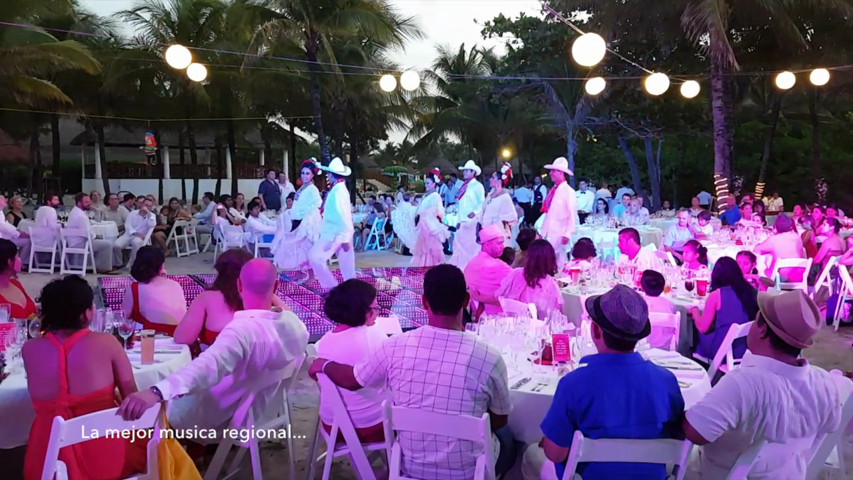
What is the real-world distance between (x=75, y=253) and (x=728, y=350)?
977 centimetres

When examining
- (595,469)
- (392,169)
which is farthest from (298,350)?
(392,169)

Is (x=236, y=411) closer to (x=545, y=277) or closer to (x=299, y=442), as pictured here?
(x=299, y=442)

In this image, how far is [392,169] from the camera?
122 ft

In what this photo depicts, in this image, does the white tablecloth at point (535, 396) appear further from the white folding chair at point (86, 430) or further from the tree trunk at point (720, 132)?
the tree trunk at point (720, 132)

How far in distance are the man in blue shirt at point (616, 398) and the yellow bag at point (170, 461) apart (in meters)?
1.33

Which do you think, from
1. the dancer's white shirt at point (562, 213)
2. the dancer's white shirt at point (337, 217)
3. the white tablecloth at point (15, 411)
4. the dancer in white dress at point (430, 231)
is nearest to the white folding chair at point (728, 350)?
the white tablecloth at point (15, 411)

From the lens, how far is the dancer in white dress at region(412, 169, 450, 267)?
1006 cm

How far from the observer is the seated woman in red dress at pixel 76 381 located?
8.75 feet

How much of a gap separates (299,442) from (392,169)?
3320 cm

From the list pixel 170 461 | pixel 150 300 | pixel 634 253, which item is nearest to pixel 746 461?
pixel 170 461

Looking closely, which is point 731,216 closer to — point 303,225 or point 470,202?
point 470,202

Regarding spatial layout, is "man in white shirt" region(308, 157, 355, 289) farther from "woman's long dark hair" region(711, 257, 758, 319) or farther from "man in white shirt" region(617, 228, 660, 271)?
"woman's long dark hair" region(711, 257, 758, 319)

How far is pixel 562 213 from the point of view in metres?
8.40

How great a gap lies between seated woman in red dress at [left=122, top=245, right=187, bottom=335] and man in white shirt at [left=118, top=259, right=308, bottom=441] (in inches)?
36.5
